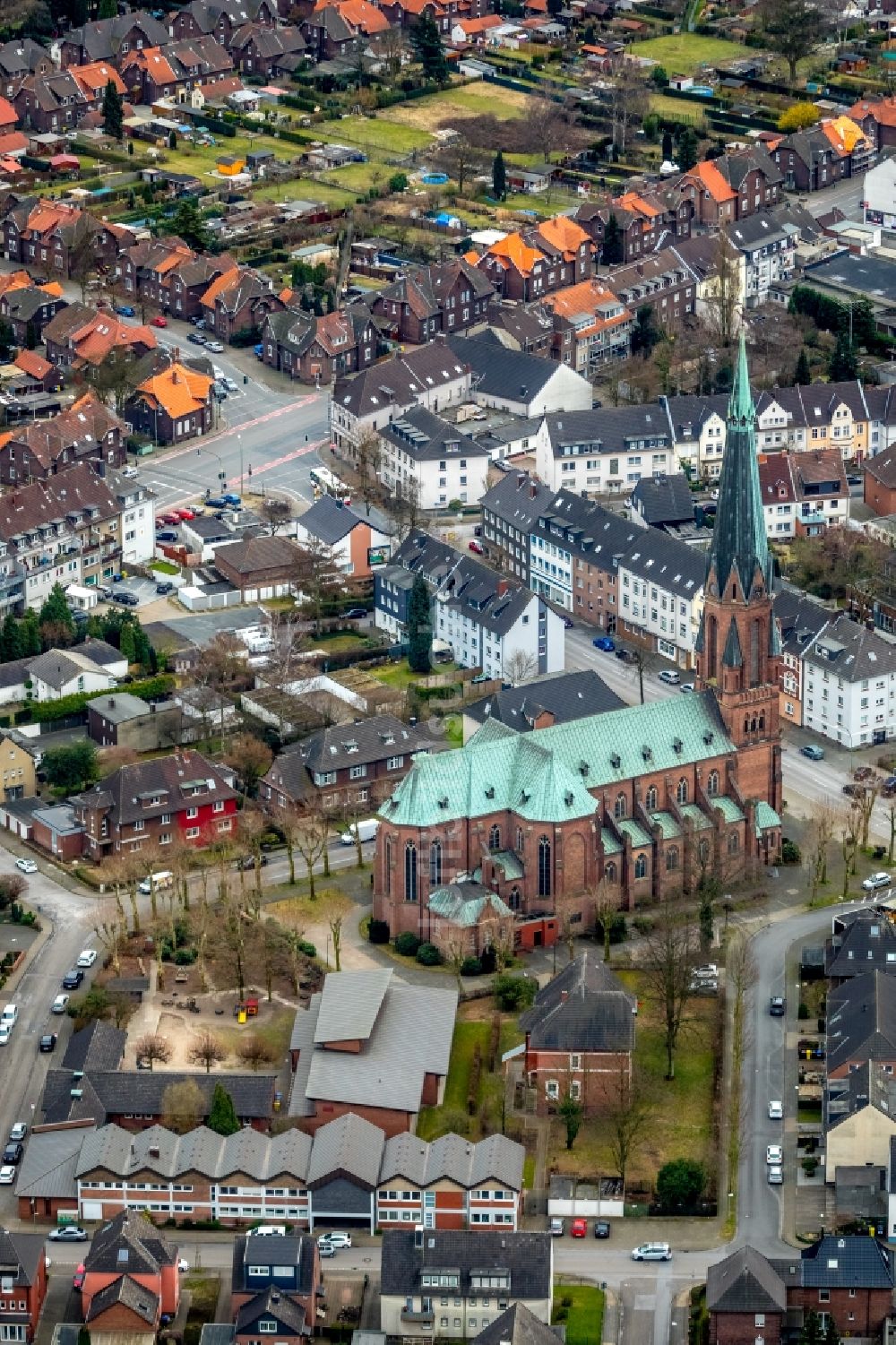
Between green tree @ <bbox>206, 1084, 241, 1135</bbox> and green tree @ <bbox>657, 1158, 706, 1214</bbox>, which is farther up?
green tree @ <bbox>206, 1084, 241, 1135</bbox>

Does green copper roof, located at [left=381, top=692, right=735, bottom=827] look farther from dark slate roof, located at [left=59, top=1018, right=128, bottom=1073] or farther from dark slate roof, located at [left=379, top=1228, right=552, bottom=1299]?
dark slate roof, located at [left=379, top=1228, right=552, bottom=1299]

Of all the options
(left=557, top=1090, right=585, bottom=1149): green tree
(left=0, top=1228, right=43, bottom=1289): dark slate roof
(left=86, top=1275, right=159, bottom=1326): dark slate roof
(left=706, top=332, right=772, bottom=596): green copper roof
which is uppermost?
(left=706, top=332, right=772, bottom=596): green copper roof

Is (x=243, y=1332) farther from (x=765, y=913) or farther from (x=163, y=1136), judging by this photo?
(x=765, y=913)

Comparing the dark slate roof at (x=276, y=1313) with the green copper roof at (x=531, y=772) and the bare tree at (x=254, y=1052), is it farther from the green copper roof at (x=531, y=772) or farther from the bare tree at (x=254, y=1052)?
the green copper roof at (x=531, y=772)

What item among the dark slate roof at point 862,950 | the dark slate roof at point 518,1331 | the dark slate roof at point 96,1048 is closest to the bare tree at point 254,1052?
the dark slate roof at point 96,1048

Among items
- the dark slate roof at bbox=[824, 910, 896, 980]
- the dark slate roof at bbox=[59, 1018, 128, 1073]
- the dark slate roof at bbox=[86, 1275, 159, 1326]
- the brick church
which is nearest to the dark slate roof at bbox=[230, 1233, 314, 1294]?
the dark slate roof at bbox=[86, 1275, 159, 1326]

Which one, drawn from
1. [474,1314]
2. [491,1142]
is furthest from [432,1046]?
[474,1314]

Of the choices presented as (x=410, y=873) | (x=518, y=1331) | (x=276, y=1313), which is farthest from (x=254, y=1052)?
(x=518, y=1331)
